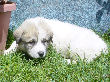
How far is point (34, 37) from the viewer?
18.3 feet

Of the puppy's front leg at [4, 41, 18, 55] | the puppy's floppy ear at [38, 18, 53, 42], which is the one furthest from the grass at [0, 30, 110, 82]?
the puppy's floppy ear at [38, 18, 53, 42]

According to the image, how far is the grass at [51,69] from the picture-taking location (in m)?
4.79

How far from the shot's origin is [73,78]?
4.84 meters

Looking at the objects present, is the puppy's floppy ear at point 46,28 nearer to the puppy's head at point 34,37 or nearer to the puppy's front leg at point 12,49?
the puppy's head at point 34,37

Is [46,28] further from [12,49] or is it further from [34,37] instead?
[12,49]

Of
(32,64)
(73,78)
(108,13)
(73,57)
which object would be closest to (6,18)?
(32,64)

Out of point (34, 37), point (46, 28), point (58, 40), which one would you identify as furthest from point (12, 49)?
point (58, 40)

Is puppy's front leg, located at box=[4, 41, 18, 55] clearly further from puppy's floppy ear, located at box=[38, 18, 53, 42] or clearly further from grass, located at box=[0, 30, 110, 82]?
puppy's floppy ear, located at box=[38, 18, 53, 42]

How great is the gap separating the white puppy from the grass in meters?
0.19

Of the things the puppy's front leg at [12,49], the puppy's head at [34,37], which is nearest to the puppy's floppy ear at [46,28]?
the puppy's head at [34,37]

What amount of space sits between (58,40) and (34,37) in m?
0.76

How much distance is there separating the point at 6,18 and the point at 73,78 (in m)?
1.74

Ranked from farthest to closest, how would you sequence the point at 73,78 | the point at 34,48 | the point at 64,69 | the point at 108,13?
the point at 108,13
the point at 34,48
the point at 64,69
the point at 73,78

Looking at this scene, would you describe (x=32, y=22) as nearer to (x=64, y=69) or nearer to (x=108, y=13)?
(x=64, y=69)
